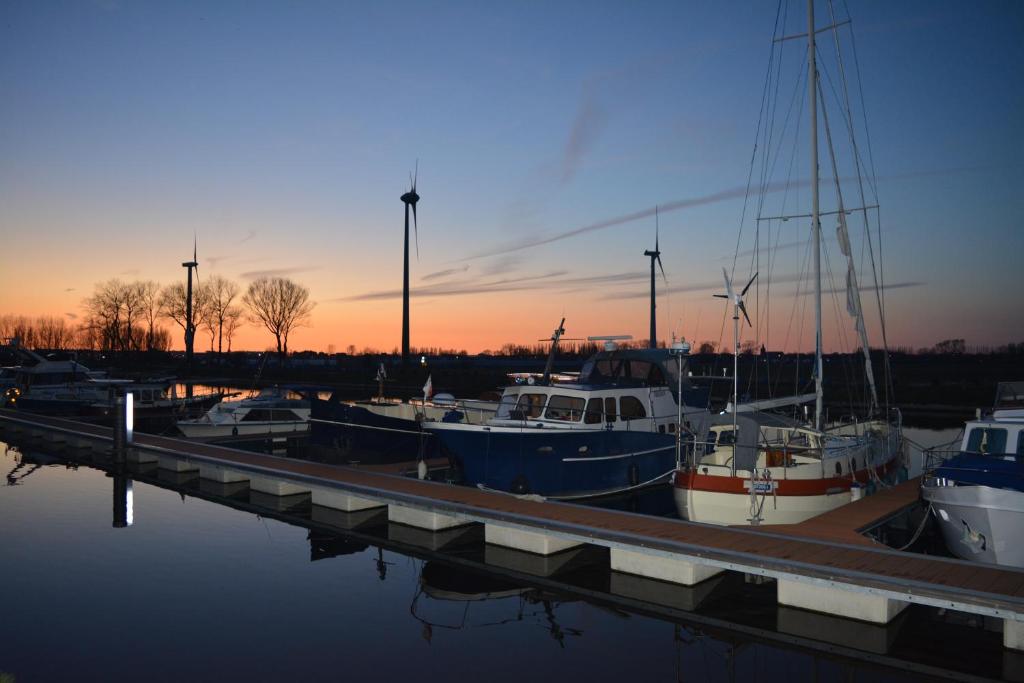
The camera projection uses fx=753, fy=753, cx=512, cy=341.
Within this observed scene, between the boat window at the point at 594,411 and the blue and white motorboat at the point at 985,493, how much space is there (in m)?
8.74

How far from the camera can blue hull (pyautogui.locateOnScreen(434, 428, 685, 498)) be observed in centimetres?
2009

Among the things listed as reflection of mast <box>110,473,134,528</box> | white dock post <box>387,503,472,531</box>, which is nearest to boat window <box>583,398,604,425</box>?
white dock post <box>387,503,472,531</box>

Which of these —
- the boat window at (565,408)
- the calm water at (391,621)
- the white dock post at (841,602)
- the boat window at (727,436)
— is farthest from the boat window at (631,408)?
the white dock post at (841,602)

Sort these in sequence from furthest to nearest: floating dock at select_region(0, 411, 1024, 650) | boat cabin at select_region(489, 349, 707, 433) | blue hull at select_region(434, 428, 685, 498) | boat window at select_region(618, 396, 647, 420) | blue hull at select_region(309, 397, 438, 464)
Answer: blue hull at select_region(309, 397, 438, 464) < boat window at select_region(618, 396, 647, 420) < boat cabin at select_region(489, 349, 707, 433) < blue hull at select_region(434, 428, 685, 498) < floating dock at select_region(0, 411, 1024, 650)

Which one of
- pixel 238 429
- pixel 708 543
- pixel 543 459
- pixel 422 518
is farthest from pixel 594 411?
pixel 238 429

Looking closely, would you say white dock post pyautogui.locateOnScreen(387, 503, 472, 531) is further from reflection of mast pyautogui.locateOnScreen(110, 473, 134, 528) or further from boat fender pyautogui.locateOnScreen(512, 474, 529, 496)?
reflection of mast pyautogui.locateOnScreen(110, 473, 134, 528)

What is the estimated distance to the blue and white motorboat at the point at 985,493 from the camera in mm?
12914

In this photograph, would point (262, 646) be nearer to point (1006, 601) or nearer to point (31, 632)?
point (31, 632)

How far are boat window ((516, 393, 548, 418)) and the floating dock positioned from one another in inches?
153

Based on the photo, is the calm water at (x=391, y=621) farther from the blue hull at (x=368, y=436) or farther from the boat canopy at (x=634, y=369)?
the blue hull at (x=368, y=436)

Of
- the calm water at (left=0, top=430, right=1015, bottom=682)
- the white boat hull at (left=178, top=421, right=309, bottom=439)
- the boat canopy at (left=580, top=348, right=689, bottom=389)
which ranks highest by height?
the boat canopy at (left=580, top=348, right=689, bottom=389)

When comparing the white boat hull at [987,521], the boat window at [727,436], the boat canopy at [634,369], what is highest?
the boat canopy at [634,369]

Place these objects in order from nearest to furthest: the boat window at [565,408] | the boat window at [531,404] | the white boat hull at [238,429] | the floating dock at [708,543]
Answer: the floating dock at [708,543] < the boat window at [565,408] < the boat window at [531,404] < the white boat hull at [238,429]

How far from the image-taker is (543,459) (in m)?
20.2
